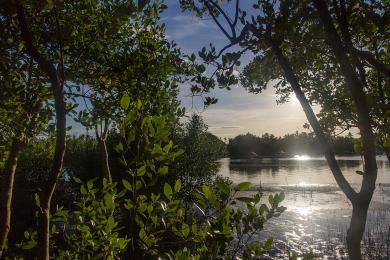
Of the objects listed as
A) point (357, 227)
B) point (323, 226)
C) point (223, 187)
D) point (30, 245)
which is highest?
point (223, 187)

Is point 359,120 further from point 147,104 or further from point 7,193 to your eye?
point 7,193

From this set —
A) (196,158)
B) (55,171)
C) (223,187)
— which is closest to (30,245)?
(55,171)

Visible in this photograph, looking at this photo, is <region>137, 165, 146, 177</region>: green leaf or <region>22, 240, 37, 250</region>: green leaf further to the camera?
<region>22, 240, 37, 250</region>: green leaf

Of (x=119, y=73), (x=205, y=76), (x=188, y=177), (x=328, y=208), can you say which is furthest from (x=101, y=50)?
(x=328, y=208)

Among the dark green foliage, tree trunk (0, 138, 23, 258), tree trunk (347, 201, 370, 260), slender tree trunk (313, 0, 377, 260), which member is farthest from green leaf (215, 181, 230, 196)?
the dark green foliage

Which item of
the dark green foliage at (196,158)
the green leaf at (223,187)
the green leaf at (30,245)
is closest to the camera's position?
the green leaf at (223,187)

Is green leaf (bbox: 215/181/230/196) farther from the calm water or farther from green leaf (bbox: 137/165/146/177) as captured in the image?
the calm water

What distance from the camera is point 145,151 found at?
2203 millimetres

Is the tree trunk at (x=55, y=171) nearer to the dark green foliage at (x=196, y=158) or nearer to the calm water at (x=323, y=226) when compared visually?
the calm water at (x=323, y=226)

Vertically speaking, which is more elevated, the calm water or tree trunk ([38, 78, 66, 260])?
tree trunk ([38, 78, 66, 260])

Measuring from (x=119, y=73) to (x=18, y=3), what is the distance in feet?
6.54

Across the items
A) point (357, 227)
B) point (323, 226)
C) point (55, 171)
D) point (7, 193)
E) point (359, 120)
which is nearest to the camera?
point (55, 171)

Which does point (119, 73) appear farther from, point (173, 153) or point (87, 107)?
point (173, 153)

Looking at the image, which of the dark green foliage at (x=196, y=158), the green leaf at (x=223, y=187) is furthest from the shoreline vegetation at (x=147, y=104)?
the dark green foliage at (x=196, y=158)
